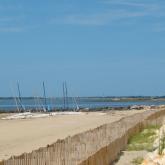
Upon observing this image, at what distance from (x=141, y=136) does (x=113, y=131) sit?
4.09 meters

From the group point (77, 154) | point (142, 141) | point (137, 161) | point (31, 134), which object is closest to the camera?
point (77, 154)

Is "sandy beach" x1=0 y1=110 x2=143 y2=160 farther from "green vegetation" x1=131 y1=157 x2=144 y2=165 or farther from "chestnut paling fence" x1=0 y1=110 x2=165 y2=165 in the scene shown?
"green vegetation" x1=131 y1=157 x2=144 y2=165

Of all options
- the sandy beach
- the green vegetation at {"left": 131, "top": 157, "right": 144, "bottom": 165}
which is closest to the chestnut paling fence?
the green vegetation at {"left": 131, "top": 157, "right": 144, "bottom": 165}

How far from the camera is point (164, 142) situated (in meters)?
13.3

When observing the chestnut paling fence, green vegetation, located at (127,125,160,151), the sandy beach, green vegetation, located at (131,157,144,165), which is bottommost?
the sandy beach

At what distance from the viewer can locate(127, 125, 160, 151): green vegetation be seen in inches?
773

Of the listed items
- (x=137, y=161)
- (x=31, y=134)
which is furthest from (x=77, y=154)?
(x=31, y=134)

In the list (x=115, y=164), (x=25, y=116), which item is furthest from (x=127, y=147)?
(x=25, y=116)

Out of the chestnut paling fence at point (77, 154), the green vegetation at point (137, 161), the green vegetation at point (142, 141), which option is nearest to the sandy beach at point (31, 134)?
the green vegetation at point (142, 141)

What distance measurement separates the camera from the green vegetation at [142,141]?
1962 centimetres

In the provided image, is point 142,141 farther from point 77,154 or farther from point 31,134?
point 31,134

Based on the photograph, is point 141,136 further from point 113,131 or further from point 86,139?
point 86,139

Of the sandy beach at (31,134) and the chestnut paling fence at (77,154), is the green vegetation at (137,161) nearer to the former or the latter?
the chestnut paling fence at (77,154)

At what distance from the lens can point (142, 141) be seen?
2222cm
